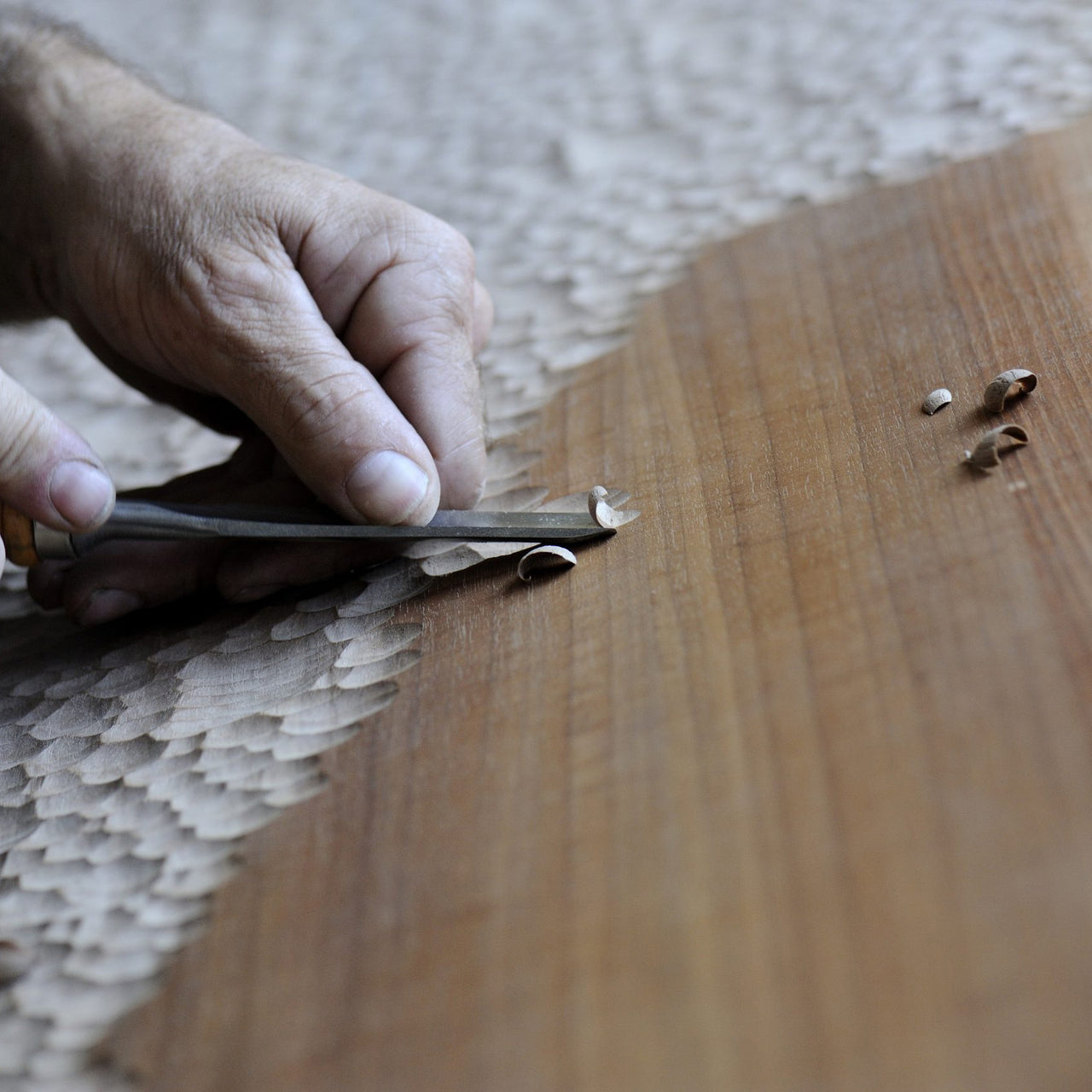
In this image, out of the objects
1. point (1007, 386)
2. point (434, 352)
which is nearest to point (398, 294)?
point (434, 352)

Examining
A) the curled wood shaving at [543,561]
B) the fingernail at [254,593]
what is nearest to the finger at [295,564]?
the fingernail at [254,593]

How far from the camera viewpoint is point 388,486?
0.63 m

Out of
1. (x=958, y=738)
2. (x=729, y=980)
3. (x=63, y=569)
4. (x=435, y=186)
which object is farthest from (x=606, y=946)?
(x=435, y=186)

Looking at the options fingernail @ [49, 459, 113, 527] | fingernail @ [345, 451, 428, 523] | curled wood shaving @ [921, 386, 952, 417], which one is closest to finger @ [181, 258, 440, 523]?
fingernail @ [345, 451, 428, 523]

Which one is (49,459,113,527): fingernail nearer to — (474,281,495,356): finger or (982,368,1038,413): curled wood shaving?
(474,281,495,356): finger

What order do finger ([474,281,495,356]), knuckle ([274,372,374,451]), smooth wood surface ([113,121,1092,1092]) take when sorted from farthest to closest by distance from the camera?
finger ([474,281,495,356]) → knuckle ([274,372,374,451]) → smooth wood surface ([113,121,1092,1092])

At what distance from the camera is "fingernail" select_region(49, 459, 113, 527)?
2.02ft

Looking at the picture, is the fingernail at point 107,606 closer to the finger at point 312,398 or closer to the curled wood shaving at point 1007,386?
the finger at point 312,398

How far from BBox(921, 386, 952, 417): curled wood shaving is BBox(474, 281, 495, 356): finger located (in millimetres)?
329

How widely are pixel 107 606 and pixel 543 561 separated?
0.98 feet

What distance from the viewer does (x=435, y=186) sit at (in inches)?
42.6

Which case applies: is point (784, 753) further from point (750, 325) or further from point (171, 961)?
point (750, 325)

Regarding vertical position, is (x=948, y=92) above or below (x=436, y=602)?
above

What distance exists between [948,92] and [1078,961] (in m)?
0.86
